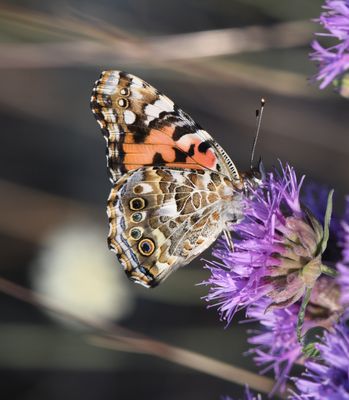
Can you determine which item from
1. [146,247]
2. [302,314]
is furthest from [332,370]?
[146,247]

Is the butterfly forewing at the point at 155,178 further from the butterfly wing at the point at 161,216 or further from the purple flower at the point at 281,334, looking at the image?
the purple flower at the point at 281,334

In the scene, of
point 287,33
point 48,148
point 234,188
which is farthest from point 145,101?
point 48,148

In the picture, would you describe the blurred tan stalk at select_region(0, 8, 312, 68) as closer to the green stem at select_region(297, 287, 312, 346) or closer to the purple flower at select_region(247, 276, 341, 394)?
the purple flower at select_region(247, 276, 341, 394)

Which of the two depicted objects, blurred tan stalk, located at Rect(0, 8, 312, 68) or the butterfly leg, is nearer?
the butterfly leg

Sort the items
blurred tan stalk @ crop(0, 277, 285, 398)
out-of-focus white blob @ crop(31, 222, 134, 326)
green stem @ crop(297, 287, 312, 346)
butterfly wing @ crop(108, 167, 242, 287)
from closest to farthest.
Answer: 1. green stem @ crop(297, 287, 312, 346)
2. butterfly wing @ crop(108, 167, 242, 287)
3. blurred tan stalk @ crop(0, 277, 285, 398)
4. out-of-focus white blob @ crop(31, 222, 134, 326)

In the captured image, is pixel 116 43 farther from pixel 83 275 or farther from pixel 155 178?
pixel 83 275

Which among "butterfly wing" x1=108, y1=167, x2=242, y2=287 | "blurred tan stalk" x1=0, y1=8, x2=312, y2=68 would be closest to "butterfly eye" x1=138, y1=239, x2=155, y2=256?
"butterfly wing" x1=108, y1=167, x2=242, y2=287
